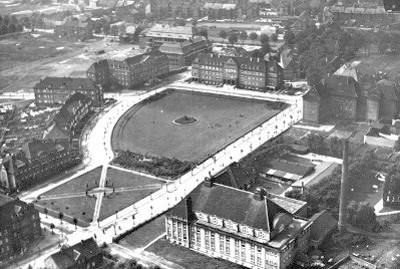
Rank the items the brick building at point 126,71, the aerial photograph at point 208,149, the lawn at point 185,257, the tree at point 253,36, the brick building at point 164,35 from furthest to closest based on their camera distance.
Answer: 1. the tree at point 253,36
2. the brick building at point 164,35
3. the brick building at point 126,71
4. the aerial photograph at point 208,149
5. the lawn at point 185,257

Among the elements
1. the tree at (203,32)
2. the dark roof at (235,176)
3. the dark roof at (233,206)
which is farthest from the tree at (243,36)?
the dark roof at (233,206)

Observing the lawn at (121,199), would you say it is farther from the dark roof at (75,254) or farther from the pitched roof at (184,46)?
the pitched roof at (184,46)

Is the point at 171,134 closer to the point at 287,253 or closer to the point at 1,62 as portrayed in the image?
the point at 287,253

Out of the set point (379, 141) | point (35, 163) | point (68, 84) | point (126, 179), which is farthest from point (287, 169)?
point (68, 84)

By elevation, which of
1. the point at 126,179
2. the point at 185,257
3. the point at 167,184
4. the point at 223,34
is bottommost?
the point at 185,257

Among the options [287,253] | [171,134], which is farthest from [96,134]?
[287,253]

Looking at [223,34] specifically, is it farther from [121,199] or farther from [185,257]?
[185,257]

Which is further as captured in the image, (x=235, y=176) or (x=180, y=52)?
(x=180, y=52)
